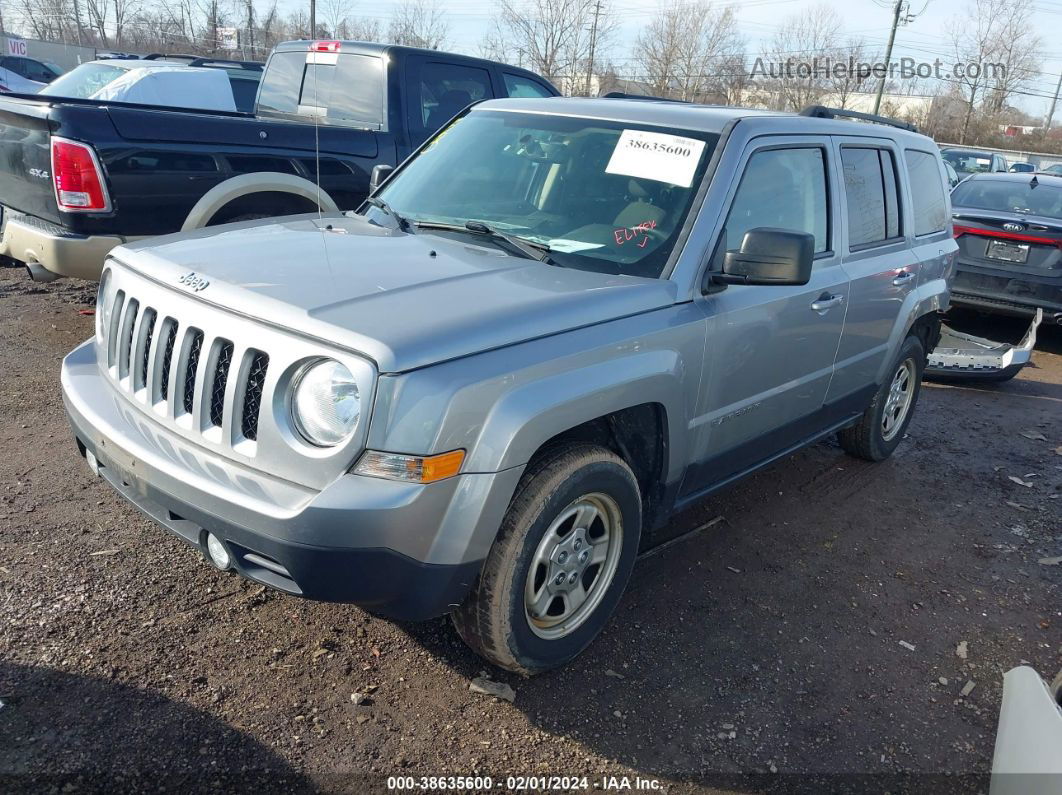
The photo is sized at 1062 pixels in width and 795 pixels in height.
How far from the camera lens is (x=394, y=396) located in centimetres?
230

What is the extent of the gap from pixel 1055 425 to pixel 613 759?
17.5 ft

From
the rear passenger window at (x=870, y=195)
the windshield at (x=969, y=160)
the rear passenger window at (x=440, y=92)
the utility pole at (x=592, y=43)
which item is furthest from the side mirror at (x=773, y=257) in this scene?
the utility pole at (x=592, y=43)

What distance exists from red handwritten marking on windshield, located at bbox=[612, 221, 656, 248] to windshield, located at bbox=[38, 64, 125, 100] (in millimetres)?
8340

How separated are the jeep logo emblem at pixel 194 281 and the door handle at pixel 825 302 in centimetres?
256

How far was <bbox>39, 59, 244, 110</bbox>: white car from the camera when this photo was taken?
28.3ft

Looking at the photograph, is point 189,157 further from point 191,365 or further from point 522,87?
point 522,87

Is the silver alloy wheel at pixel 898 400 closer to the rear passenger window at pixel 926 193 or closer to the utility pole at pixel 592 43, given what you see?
the rear passenger window at pixel 926 193

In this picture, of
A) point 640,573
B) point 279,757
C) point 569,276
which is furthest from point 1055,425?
point 279,757

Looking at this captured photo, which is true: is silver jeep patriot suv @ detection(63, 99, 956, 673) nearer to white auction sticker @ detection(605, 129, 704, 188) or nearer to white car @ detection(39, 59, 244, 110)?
white auction sticker @ detection(605, 129, 704, 188)

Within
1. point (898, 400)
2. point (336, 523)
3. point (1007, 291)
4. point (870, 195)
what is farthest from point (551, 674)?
point (1007, 291)

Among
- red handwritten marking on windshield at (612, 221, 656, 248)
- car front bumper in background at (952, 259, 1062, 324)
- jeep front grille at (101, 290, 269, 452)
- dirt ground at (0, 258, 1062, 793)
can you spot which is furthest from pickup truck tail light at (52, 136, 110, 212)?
car front bumper in background at (952, 259, 1062, 324)

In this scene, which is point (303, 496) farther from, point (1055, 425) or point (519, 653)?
point (1055, 425)

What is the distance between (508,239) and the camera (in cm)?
337

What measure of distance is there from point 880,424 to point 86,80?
9.40 metres
